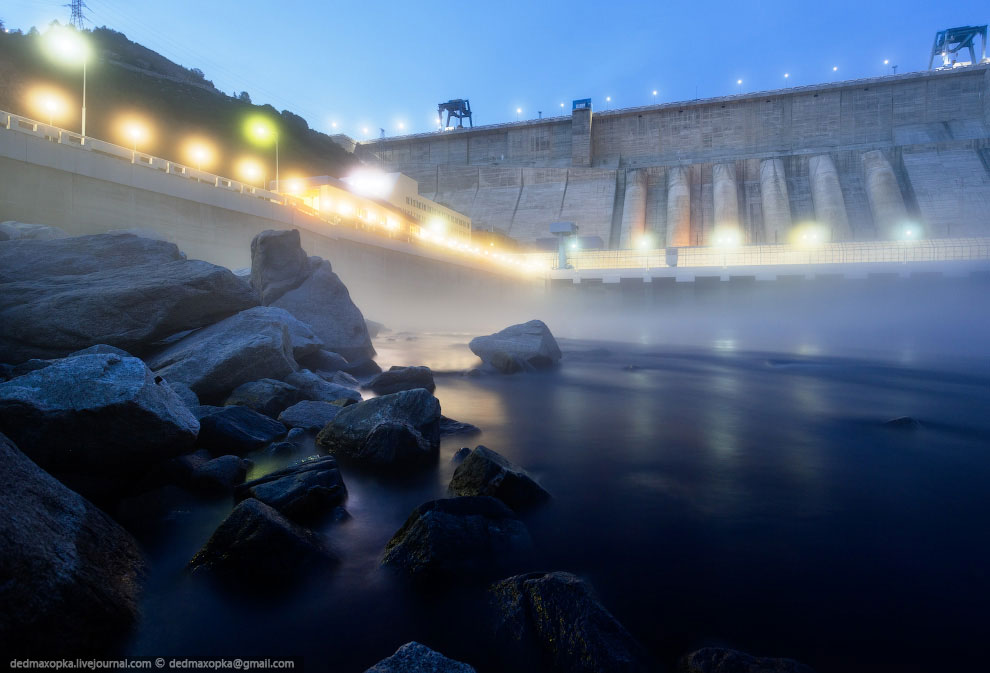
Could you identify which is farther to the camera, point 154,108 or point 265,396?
point 154,108

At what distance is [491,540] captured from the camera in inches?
132

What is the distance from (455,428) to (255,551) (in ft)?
12.1

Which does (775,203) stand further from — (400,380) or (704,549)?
(704,549)

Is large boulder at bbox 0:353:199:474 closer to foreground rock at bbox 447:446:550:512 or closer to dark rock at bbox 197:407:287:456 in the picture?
dark rock at bbox 197:407:287:456

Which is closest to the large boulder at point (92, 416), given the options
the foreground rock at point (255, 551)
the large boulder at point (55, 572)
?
the large boulder at point (55, 572)

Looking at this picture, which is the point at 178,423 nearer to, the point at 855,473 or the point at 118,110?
the point at 855,473

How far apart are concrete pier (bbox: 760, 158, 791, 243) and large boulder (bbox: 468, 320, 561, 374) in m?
46.3

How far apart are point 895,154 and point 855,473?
6386 cm

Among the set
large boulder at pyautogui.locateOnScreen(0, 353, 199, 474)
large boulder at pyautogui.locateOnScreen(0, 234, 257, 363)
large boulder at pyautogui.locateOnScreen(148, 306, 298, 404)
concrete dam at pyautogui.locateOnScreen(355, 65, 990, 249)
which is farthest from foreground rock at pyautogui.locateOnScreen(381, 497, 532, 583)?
concrete dam at pyautogui.locateOnScreen(355, 65, 990, 249)

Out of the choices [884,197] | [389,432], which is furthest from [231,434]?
[884,197]

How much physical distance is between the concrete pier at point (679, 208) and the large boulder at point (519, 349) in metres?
43.1

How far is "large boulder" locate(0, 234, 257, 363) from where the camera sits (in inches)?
A: 260

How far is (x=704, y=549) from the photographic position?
361 cm

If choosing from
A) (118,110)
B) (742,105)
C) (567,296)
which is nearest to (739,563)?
(567,296)
